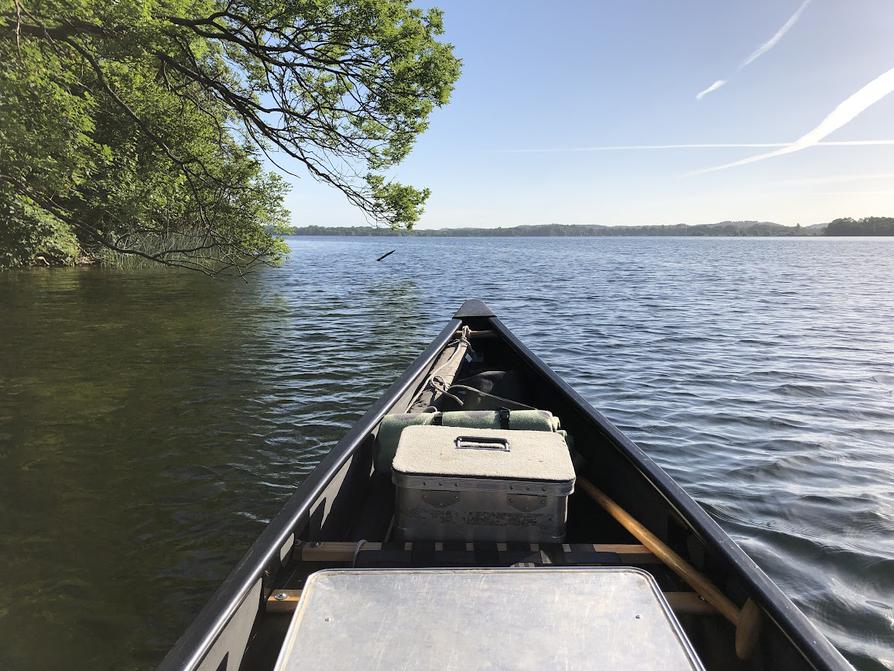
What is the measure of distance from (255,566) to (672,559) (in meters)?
2.01

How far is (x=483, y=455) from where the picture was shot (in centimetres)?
281

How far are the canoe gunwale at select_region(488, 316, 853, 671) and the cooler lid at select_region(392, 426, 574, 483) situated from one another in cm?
60

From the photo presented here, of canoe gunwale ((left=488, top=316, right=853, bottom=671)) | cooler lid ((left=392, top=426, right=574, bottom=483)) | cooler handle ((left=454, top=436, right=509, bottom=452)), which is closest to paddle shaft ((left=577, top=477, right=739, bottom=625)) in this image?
canoe gunwale ((left=488, top=316, right=853, bottom=671))

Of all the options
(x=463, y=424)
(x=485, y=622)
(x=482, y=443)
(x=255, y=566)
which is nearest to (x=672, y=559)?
(x=482, y=443)

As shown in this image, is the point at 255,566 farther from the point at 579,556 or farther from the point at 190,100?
the point at 190,100

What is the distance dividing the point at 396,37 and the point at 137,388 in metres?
8.84

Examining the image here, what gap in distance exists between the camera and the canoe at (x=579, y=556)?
1.97m

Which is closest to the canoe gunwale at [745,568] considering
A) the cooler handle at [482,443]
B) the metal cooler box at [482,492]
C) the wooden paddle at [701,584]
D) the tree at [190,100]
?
the wooden paddle at [701,584]

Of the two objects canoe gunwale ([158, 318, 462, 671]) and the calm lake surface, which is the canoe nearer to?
canoe gunwale ([158, 318, 462, 671])

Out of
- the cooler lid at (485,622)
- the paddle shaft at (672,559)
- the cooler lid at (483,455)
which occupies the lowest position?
the paddle shaft at (672,559)

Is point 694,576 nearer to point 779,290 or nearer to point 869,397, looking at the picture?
point 869,397

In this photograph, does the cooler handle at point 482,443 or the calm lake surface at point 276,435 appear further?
the calm lake surface at point 276,435

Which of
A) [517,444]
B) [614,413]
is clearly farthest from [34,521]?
[614,413]

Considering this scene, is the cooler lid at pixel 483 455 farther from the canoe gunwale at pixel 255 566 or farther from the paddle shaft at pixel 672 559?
the paddle shaft at pixel 672 559
